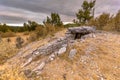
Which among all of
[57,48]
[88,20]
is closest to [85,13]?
[88,20]

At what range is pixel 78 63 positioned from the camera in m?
7.75

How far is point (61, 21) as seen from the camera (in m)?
23.9

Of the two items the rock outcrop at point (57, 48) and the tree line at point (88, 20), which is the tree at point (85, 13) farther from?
the rock outcrop at point (57, 48)

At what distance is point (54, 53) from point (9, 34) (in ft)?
53.5

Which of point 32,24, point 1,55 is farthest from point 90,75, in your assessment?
point 32,24

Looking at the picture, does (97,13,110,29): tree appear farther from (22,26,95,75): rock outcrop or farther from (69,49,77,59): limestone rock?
(69,49,77,59): limestone rock

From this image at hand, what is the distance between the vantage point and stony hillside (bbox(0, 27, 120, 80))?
714cm

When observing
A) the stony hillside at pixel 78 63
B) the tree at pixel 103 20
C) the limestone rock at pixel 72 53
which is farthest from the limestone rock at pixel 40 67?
the tree at pixel 103 20

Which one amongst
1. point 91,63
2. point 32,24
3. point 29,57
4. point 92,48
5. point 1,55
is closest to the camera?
point 91,63

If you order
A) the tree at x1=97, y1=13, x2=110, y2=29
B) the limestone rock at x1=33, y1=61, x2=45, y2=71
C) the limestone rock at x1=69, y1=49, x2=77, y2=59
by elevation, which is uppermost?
the tree at x1=97, y1=13, x2=110, y2=29

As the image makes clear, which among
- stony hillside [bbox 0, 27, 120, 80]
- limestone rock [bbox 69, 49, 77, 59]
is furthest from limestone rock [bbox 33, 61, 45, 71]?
limestone rock [bbox 69, 49, 77, 59]

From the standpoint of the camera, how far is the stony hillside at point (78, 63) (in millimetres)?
7137

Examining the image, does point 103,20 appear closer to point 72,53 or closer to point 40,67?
point 72,53

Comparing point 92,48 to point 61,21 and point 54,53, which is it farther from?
point 61,21
